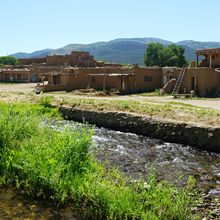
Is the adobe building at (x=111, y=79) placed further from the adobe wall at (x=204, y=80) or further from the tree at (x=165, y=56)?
Answer: the tree at (x=165, y=56)

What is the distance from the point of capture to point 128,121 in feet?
84.0

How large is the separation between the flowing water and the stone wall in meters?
0.58

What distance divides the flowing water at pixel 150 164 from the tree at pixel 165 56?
70.2 meters

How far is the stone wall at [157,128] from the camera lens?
2044cm

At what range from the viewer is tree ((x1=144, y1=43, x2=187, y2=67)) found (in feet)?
303

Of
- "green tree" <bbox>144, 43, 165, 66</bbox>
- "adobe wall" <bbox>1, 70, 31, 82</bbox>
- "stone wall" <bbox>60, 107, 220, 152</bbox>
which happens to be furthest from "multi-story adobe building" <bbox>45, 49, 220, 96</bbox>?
"green tree" <bbox>144, 43, 165, 66</bbox>

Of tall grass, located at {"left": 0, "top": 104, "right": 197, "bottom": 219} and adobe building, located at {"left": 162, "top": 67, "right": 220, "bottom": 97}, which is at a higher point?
adobe building, located at {"left": 162, "top": 67, "right": 220, "bottom": 97}

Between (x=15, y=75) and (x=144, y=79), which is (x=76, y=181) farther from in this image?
(x=15, y=75)

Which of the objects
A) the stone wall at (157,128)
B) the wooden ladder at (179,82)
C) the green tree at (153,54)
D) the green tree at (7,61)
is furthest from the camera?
the green tree at (7,61)

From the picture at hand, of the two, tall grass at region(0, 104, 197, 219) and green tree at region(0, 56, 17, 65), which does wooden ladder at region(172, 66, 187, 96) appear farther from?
green tree at region(0, 56, 17, 65)

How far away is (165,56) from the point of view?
94375 mm

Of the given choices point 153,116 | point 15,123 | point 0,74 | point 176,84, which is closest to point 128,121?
point 153,116

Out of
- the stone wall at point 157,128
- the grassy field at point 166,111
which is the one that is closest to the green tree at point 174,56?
the grassy field at point 166,111

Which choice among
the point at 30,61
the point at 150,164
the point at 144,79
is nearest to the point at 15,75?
the point at 30,61
